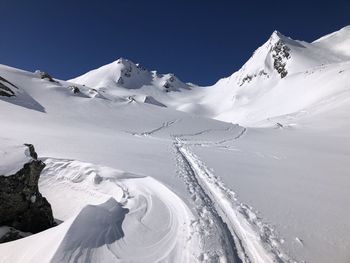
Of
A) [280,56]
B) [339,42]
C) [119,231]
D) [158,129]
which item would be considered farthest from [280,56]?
[119,231]

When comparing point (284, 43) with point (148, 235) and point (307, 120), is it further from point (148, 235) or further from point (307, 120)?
point (148, 235)

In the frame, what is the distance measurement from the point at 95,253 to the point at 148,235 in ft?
4.39

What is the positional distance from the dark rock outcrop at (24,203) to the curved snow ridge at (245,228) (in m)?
5.15

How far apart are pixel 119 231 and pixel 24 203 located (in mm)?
3269

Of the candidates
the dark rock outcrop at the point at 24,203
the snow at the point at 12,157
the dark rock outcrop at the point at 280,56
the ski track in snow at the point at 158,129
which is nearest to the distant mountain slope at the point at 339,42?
the dark rock outcrop at the point at 280,56

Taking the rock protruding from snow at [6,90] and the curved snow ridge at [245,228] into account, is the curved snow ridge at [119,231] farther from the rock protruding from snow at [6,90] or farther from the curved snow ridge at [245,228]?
the rock protruding from snow at [6,90]

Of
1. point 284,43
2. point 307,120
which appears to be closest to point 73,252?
point 307,120

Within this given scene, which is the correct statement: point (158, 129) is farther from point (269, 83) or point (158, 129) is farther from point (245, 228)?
point (269, 83)

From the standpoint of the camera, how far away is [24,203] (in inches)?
308

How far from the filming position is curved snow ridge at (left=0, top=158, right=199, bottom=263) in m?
5.45

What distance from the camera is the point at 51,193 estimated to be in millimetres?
10969

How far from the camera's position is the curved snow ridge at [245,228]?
5938 millimetres

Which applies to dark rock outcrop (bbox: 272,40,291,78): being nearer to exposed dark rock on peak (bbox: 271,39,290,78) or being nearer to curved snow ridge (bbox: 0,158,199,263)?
exposed dark rock on peak (bbox: 271,39,290,78)

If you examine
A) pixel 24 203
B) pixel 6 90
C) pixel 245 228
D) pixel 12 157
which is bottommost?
pixel 245 228
